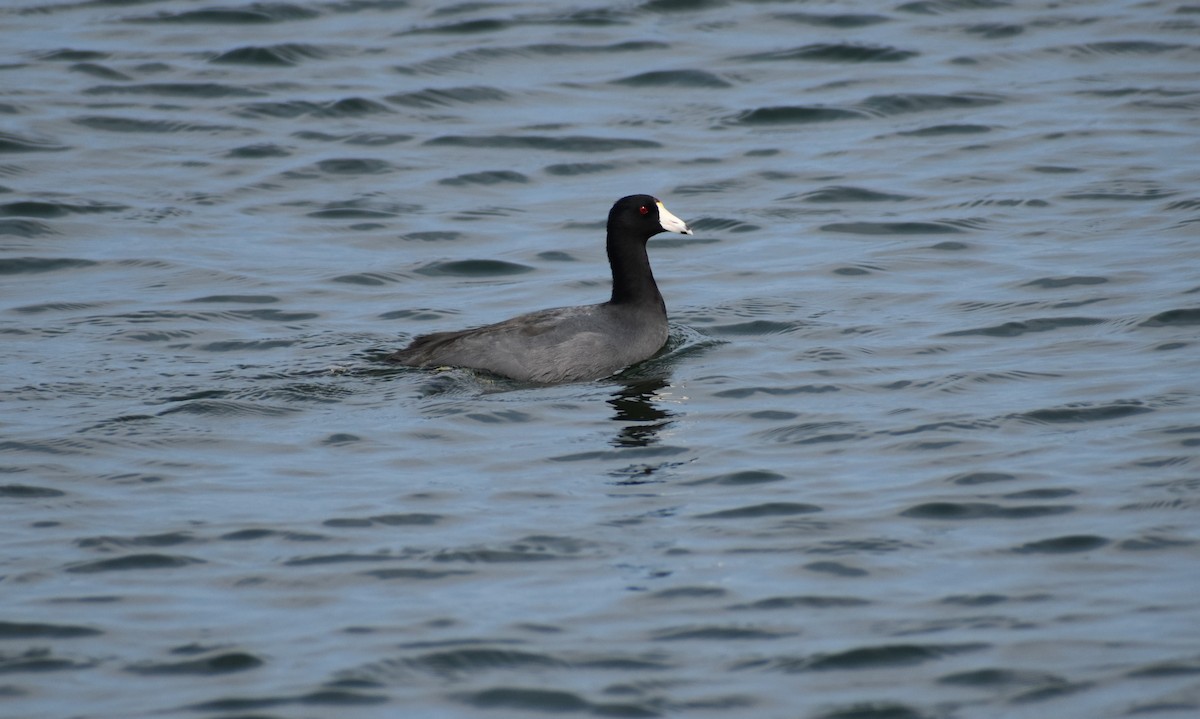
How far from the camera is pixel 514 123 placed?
61.3 feet

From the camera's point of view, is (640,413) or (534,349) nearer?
(640,413)

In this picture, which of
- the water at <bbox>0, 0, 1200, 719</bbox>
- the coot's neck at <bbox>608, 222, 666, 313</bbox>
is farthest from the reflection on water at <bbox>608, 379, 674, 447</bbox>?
the coot's neck at <bbox>608, 222, 666, 313</bbox>

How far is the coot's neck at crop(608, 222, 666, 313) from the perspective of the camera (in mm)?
12102

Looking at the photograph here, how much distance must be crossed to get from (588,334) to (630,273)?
891 mm

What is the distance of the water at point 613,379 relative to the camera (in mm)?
7004

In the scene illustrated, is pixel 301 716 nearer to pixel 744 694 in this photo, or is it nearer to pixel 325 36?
pixel 744 694

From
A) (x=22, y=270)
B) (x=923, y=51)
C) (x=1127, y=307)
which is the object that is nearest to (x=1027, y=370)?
(x=1127, y=307)

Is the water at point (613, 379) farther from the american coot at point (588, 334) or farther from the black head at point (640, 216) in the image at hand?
the black head at point (640, 216)

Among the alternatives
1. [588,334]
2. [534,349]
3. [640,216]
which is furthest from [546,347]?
[640,216]

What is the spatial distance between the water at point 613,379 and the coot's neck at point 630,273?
1.52 ft

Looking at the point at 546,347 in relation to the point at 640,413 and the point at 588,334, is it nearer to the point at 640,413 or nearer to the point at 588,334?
the point at 588,334

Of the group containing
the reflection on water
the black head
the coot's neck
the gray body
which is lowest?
the reflection on water

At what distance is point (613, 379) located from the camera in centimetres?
1152

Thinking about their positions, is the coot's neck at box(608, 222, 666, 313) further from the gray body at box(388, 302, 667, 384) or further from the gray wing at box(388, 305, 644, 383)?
the gray wing at box(388, 305, 644, 383)
